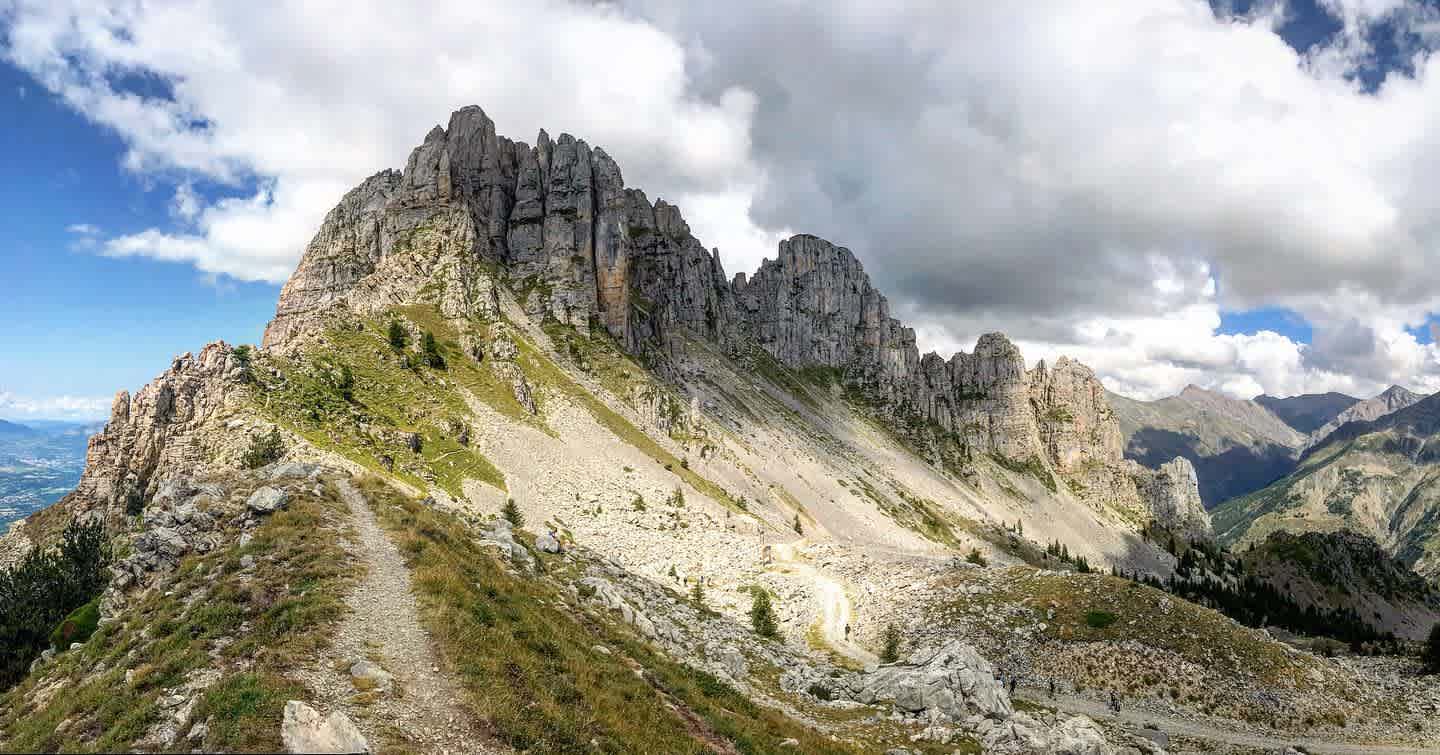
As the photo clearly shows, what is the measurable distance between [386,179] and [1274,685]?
561ft

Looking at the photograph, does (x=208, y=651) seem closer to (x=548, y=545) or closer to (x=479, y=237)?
(x=548, y=545)

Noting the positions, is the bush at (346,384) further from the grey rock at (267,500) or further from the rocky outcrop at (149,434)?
the grey rock at (267,500)

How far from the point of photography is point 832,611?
55.2 meters

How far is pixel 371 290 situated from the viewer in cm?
11650

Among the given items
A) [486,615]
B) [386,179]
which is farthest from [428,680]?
[386,179]

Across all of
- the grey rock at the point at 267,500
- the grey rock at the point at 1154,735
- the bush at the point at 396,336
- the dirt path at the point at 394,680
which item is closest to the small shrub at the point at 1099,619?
the grey rock at the point at 1154,735

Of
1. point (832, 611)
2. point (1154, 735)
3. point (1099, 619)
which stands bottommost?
point (1154, 735)

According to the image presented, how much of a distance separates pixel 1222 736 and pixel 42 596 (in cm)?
6725

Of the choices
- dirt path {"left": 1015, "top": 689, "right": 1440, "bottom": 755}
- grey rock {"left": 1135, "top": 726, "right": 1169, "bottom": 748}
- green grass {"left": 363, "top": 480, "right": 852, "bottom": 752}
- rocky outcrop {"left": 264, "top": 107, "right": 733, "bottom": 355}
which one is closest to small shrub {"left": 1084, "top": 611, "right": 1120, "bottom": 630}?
dirt path {"left": 1015, "top": 689, "right": 1440, "bottom": 755}

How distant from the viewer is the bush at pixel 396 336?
95750 mm

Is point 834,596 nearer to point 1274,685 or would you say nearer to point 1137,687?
point 1137,687

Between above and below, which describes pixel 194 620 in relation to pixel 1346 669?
above

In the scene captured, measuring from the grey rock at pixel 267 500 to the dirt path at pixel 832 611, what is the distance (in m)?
34.1

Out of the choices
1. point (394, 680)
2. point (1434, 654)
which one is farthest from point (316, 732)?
point (1434, 654)
